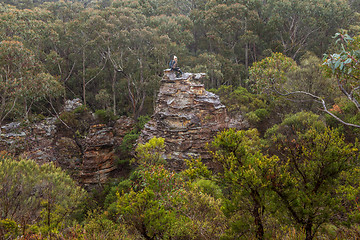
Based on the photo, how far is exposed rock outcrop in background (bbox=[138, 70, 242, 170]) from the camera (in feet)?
61.5

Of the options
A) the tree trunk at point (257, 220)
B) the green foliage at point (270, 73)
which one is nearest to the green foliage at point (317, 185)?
the tree trunk at point (257, 220)

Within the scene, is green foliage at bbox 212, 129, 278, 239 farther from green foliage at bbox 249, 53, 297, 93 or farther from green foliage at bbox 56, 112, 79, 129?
green foliage at bbox 56, 112, 79, 129

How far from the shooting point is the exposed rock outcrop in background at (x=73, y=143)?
19.8 metres

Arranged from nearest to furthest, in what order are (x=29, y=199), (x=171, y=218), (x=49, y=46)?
(x=171, y=218), (x=29, y=199), (x=49, y=46)

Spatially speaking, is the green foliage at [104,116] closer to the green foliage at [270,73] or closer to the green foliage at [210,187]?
the green foliage at [210,187]

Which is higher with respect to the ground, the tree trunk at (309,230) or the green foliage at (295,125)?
the tree trunk at (309,230)

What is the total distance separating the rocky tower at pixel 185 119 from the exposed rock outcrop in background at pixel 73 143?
3.95 metres

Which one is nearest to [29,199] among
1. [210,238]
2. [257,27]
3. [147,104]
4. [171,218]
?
[171,218]

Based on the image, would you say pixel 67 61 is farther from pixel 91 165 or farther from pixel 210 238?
pixel 210 238

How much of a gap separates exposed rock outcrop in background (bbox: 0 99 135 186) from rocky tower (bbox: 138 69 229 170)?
3.95 meters

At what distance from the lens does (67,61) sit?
1079 inches

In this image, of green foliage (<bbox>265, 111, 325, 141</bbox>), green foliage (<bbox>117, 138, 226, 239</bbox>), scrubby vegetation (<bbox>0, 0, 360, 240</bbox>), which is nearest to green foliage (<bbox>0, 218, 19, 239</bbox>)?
scrubby vegetation (<bbox>0, 0, 360, 240</bbox>)

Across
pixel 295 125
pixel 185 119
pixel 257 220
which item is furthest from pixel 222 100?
pixel 257 220

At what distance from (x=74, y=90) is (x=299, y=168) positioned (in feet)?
93.4
